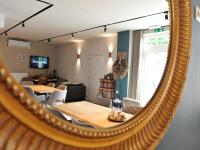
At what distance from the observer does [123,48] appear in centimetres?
60

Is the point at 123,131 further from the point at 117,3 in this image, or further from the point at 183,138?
the point at 183,138

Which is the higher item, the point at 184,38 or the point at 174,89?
the point at 184,38

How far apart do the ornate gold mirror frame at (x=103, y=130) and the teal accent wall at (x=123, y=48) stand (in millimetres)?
88

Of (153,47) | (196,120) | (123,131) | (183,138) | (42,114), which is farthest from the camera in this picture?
(196,120)

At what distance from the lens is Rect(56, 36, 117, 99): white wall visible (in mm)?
489

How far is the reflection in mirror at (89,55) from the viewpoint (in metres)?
0.38

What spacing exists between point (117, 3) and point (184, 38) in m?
0.33

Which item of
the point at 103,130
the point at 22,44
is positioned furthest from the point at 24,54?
the point at 103,130

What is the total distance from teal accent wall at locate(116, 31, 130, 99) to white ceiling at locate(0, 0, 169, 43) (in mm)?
29

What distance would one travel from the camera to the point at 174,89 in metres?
0.67

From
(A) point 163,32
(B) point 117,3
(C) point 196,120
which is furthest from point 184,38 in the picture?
(C) point 196,120

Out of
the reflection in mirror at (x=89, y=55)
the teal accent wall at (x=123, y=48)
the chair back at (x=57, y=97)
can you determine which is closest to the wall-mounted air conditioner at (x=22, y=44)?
the reflection in mirror at (x=89, y=55)

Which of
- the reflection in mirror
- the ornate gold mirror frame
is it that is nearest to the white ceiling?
the reflection in mirror

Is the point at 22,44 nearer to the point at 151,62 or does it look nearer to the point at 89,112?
the point at 89,112
